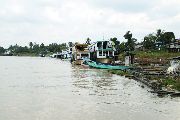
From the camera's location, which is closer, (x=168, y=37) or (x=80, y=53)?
(x=80, y=53)

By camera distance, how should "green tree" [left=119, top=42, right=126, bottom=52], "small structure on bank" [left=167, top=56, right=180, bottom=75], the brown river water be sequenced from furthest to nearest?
"green tree" [left=119, top=42, right=126, bottom=52], "small structure on bank" [left=167, top=56, right=180, bottom=75], the brown river water

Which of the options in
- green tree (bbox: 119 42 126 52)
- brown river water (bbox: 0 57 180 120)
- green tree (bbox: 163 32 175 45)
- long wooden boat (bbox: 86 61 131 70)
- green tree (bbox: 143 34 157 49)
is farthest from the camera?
green tree (bbox: 119 42 126 52)

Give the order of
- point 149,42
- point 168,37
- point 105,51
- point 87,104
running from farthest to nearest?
point 149,42 < point 168,37 < point 105,51 < point 87,104

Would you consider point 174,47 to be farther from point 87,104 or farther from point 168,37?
point 87,104

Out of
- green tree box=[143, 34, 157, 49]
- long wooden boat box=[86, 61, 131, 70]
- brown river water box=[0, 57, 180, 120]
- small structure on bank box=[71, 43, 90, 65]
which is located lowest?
brown river water box=[0, 57, 180, 120]

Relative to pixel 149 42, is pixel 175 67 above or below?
below

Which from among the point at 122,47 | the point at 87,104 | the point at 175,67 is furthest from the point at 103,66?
the point at 122,47

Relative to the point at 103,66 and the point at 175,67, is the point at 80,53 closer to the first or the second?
the point at 103,66

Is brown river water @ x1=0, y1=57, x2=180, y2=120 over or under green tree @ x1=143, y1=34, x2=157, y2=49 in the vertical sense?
under

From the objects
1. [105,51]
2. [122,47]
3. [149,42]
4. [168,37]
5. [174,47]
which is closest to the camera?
[105,51]

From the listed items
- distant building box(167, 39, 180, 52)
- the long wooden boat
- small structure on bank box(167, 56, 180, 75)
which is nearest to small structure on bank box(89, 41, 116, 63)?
the long wooden boat

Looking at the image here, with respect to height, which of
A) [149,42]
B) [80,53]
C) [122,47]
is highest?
[149,42]

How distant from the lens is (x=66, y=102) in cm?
2877

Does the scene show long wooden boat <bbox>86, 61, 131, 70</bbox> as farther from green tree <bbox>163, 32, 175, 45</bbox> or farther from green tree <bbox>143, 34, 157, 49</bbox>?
green tree <bbox>143, 34, 157, 49</bbox>
